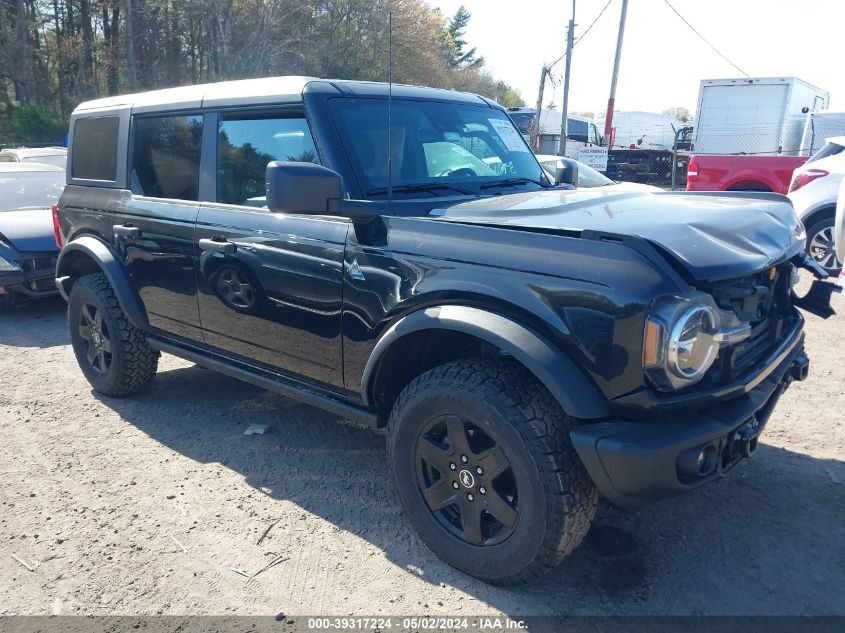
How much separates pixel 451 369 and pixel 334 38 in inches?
1109

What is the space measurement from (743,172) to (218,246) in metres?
10.1

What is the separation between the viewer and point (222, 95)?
375cm

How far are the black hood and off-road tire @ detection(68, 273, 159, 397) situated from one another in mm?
2542

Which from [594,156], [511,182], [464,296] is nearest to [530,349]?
[464,296]

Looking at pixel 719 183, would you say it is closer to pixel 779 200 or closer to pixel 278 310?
pixel 779 200

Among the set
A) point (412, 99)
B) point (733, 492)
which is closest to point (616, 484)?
point (733, 492)

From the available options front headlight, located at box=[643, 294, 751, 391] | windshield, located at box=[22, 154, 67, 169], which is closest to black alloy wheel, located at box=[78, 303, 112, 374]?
front headlight, located at box=[643, 294, 751, 391]

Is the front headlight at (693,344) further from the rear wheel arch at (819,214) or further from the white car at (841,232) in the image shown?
the rear wheel arch at (819,214)

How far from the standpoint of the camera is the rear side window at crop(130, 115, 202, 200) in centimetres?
390

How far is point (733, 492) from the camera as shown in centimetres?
340

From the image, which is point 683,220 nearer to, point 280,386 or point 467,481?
point 467,481

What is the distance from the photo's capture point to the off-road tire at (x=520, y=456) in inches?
94.9

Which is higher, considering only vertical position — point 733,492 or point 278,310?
point 278,310

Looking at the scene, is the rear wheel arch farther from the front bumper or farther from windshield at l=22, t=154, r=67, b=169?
windshield at l=22, t=154, r=67, b=169
